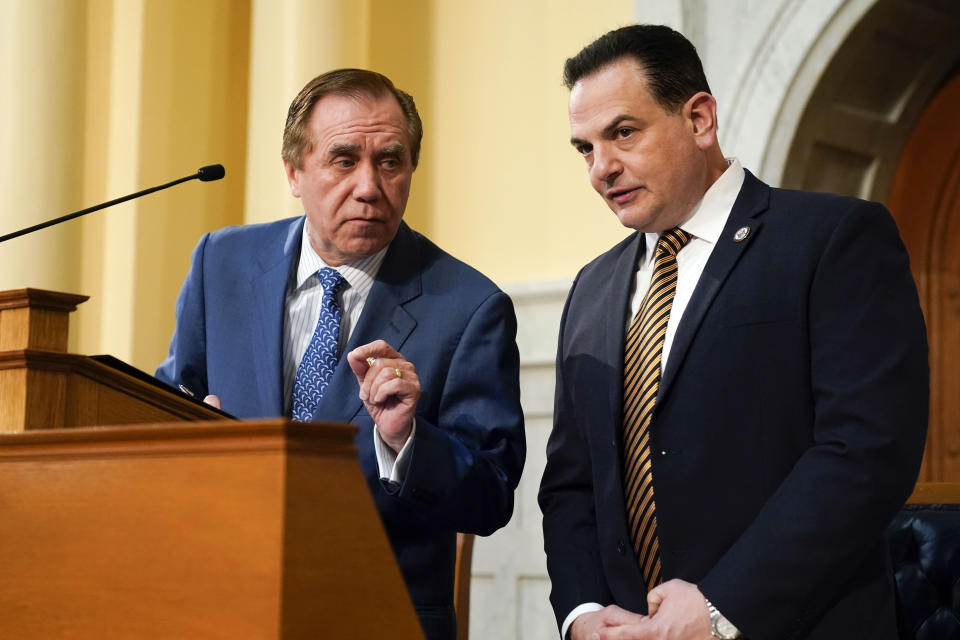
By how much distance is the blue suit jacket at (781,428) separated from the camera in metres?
1.76

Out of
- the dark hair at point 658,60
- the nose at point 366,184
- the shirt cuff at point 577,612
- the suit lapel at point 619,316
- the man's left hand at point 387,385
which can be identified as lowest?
the shirt cuff at point 577,612

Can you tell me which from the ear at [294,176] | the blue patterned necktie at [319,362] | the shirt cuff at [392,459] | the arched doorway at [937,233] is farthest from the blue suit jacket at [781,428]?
the arched doorway at [937,233]

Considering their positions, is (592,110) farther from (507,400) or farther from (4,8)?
(4,8)

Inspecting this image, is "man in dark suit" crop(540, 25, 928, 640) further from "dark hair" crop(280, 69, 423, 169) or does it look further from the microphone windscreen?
the microphone windscreen

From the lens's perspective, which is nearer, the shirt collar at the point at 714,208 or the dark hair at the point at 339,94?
the shirt collar at the point at 714,208

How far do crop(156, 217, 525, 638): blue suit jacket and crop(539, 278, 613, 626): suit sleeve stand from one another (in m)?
0.08

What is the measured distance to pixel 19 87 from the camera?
4.80 m

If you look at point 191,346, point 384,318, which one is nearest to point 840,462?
point 384,318

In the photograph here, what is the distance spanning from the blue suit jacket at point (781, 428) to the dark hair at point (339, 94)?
0.62 m

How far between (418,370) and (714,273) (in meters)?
0.59

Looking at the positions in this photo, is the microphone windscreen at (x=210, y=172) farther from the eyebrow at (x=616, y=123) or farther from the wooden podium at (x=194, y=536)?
the wooden podium at (x=194, y=536)

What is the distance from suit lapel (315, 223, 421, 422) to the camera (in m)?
2.18

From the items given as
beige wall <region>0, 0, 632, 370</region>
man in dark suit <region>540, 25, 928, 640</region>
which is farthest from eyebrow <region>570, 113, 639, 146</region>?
beige wall <region>0, 0, 632, 370</region>

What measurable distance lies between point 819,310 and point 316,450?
1.01 metres
